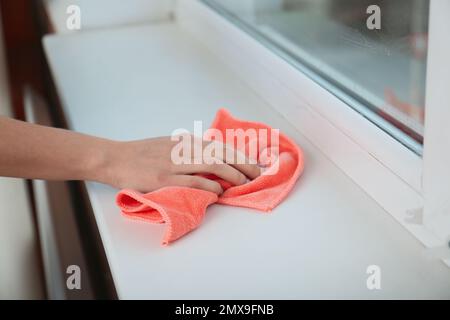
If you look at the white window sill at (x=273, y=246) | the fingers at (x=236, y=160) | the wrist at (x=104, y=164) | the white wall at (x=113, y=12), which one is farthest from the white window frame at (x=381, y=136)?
the white wall at (x=113, y=12)

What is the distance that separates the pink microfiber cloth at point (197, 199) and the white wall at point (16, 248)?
0.34 meters

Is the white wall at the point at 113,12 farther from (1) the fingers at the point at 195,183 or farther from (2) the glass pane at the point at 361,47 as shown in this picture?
(1) the fingers at the point at 195,183

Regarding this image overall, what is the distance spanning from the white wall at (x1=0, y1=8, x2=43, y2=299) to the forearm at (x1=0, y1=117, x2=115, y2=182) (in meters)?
0.25

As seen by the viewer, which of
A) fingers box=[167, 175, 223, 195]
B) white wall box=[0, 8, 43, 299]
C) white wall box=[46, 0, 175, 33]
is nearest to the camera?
Result: fingers box=[167, 175, 223, 195]

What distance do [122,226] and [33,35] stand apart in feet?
5.04

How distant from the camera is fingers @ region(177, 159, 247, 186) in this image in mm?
810

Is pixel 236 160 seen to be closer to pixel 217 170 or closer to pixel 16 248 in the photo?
pixel 217 170

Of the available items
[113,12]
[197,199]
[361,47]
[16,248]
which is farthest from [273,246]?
[113,12]

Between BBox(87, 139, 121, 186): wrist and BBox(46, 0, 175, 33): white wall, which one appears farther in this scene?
BBox(46, 0, 175, 33): white wall

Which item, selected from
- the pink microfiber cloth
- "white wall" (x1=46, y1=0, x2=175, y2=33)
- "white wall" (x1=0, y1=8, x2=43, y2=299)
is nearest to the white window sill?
the pink microfiber cloth

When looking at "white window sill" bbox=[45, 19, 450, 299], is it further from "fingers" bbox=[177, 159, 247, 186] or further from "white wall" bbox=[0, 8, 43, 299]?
"white wall" bbox=[0, 8, 43, 299]

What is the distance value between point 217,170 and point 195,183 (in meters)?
0.04

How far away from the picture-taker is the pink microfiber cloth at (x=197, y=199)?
74 cm
